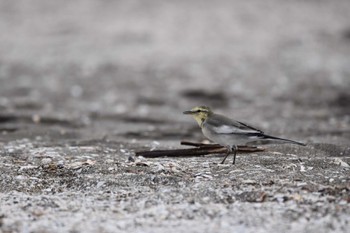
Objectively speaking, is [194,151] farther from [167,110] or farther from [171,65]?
[171,65]

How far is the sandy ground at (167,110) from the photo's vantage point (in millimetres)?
5520

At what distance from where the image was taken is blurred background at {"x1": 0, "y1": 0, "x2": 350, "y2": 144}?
1155cm

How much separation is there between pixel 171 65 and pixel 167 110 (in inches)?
126

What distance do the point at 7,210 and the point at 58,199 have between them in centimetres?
44

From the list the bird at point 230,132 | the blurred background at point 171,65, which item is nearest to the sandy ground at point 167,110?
the blurred background at point 171,65

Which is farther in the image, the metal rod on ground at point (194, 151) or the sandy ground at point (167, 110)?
the metal rod on ground at point (194, 151)

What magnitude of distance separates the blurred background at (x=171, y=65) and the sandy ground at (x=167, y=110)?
1.7 inches

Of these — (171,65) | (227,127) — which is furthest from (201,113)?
(171,65)

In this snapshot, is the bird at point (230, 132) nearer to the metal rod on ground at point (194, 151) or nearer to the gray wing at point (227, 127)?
the gray wing at point (227, 127)

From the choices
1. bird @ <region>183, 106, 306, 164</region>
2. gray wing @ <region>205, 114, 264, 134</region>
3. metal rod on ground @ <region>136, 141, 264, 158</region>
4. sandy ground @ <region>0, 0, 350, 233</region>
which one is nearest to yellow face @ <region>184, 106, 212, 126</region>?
bird @ <region>183, 106, 306, 164</region>

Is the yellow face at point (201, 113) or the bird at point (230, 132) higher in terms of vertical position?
the yellow face at point (201, 113)

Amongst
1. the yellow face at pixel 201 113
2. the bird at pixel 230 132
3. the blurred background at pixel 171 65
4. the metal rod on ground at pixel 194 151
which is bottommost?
the metal rod on ground at pixel 194 151

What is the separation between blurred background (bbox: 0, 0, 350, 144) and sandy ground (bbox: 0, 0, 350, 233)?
0.14 ft

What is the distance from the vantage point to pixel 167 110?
12453 millimetres
